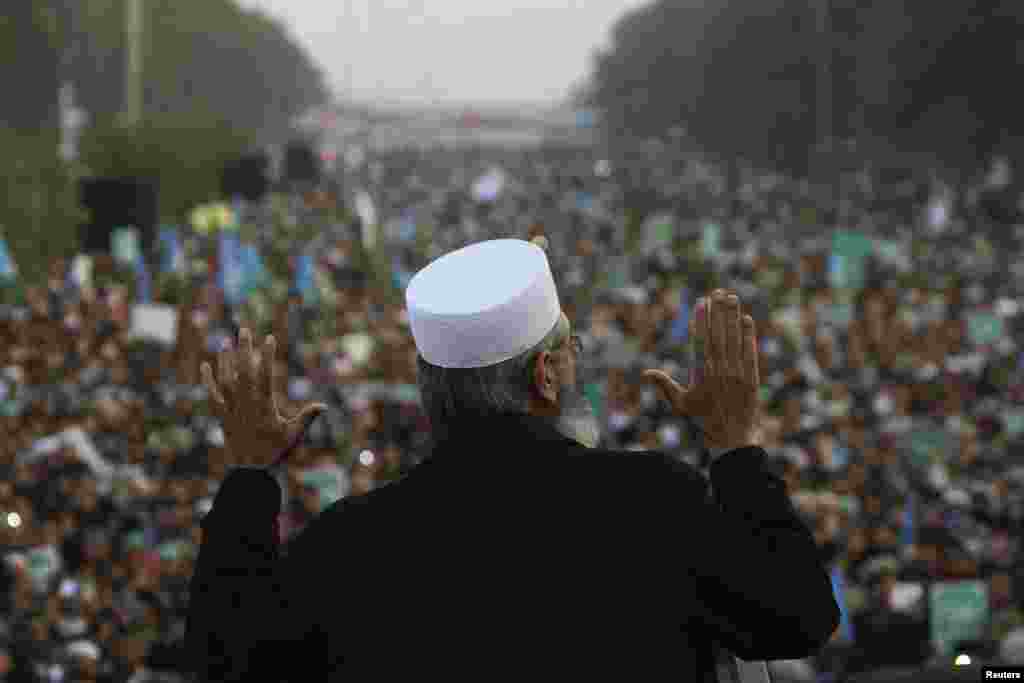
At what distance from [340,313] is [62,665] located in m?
13.9

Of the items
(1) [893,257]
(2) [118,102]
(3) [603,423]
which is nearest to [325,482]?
(3) [603,423]

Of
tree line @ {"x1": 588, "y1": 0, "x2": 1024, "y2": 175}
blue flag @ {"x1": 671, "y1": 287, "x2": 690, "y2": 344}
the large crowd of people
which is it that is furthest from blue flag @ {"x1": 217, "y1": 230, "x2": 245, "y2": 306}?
tree line @ {"x1": 588, "y1": 0, "x2": 1024, "y2": 175}

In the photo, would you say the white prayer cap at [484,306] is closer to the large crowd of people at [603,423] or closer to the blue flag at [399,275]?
the large crowd of people at [603,423]

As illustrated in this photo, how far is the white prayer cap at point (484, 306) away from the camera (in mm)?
2006

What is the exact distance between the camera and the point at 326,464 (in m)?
11.1

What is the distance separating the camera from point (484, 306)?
6.56ft

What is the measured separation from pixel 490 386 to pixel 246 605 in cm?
36

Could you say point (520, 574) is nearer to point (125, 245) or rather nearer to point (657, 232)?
point (125, 245)

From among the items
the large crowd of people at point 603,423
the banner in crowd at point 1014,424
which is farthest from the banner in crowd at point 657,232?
the banner in crowd at point 1014,424

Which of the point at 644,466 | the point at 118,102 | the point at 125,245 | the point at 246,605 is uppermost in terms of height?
the point at 644,466

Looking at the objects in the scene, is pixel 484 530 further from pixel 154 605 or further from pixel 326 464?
pixel 326 464

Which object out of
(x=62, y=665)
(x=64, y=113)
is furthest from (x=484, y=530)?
(x=64, y=113)

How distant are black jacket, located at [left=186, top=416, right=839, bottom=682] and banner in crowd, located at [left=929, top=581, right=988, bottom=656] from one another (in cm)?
637

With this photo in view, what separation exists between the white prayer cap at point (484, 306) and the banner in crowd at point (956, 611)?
6411 millimetres
